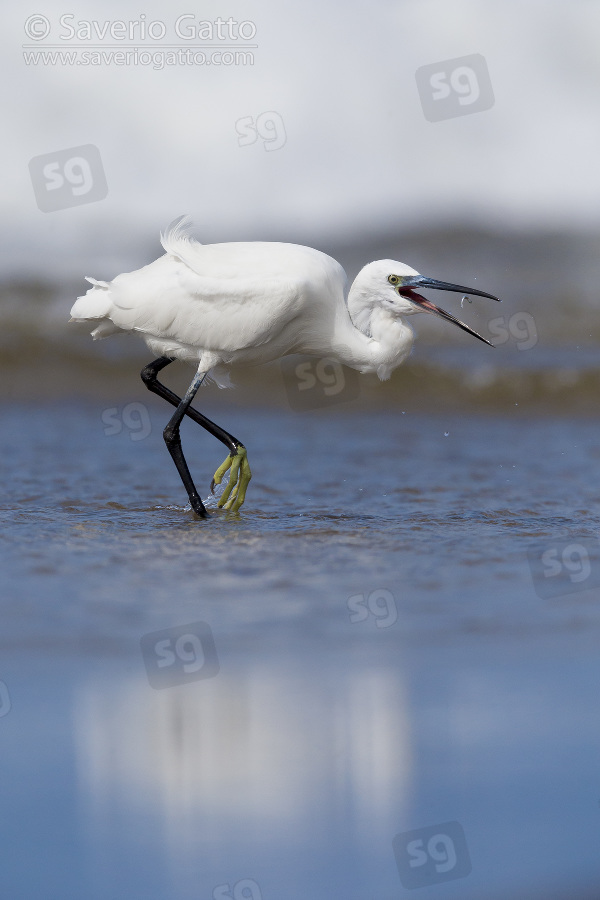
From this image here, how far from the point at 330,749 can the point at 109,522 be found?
3138 millimetres

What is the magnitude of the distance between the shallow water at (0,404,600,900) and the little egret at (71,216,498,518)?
842mm

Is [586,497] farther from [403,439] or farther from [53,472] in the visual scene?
[53,472]

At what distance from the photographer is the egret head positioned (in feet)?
21.5

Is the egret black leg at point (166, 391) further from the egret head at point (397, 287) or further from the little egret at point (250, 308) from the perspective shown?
the egret head at point (397, 287)

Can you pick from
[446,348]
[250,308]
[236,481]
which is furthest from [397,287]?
[446,348]

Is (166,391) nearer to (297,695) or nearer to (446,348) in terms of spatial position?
(297,695)

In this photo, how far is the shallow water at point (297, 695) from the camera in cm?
299

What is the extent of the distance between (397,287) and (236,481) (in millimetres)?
1441

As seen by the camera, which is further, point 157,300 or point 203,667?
point 157,300

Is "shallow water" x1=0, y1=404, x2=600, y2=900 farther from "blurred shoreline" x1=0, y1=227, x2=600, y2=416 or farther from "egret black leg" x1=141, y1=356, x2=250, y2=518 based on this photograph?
"blurred shoreline" x1=0, y1=227, x2=600, y2=416

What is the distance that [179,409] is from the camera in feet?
23.6

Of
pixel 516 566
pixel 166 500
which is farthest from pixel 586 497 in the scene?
pixel 166 500

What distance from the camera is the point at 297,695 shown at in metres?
3.90

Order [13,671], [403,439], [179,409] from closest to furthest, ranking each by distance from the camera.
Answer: [13,671]
[179,409]
[403,439]
